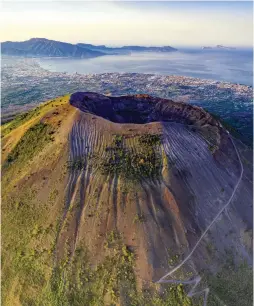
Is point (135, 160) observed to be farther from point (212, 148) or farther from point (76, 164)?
point (212, 148)

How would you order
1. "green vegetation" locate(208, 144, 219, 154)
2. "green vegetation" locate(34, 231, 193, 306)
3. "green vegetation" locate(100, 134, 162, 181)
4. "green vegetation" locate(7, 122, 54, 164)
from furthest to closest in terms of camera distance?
"green vegetation" locate(208, 144, 219, 154), "green vegetation" locate(7, 122, 54, 164), "green vegetation" locate(100, 134, 162, 181), "green vegetation" locate(34, 231, 193, 306)

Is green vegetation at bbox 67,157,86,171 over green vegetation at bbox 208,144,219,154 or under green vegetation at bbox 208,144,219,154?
over

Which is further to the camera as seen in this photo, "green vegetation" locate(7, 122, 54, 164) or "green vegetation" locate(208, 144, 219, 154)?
"green vegetation" locate(208, 144, 219, 154)

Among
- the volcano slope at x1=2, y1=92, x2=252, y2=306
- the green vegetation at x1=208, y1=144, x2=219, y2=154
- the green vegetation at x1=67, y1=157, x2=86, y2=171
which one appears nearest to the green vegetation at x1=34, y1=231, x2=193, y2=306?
the volcano slope at x1=2, y1=92, x2=252, y2=306

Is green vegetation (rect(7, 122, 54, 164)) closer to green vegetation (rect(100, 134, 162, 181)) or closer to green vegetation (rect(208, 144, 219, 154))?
green vegetation (rect(100, 134, 162, 181))

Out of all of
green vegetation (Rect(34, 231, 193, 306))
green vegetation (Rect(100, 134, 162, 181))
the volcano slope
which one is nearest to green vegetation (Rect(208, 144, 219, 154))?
the volcano slope

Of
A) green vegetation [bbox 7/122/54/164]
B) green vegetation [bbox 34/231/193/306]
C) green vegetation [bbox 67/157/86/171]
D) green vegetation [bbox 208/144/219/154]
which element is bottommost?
green vegetation [bbox 34/231/193/306]

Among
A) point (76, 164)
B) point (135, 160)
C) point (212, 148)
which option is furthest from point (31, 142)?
point (212, 148)

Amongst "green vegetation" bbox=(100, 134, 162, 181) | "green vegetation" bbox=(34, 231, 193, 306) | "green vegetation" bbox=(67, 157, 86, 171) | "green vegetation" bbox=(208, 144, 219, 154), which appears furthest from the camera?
"green vegetation" bbox=(208, 144, 219, 154)
